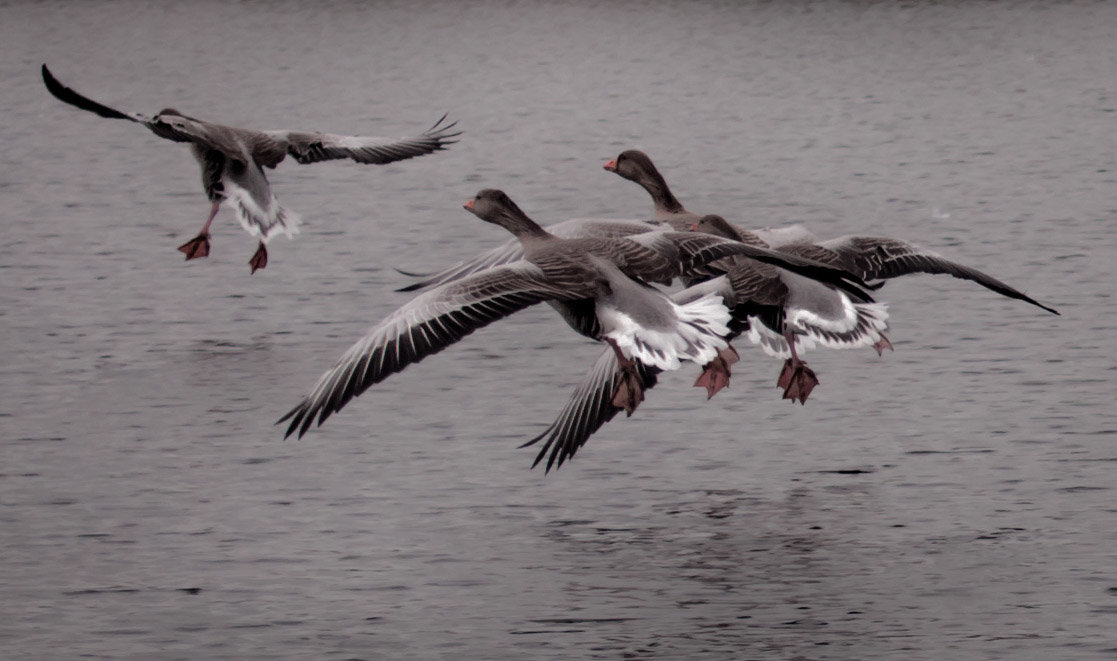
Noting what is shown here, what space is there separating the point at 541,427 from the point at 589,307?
1.04m

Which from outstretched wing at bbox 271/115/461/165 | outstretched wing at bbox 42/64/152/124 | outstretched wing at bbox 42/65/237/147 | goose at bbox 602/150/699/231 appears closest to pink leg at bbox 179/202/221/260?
outstretched wing at bbox 42/65/237/147

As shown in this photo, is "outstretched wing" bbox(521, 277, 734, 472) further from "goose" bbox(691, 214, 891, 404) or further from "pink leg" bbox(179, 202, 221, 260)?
"pink leg" bbox(179, 202, 221, 260)

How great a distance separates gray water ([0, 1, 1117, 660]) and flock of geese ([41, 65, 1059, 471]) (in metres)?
0.35

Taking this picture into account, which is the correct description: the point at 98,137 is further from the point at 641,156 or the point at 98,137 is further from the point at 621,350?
the point at 621,350

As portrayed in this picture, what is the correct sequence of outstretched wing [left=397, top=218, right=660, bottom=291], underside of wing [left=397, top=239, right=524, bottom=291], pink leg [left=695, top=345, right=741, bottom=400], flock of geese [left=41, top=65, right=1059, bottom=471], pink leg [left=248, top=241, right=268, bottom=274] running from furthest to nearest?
pink leg [left=248, top=241, right=268, bottom=274] < underside of wing [left=397, top=239, right=524, bottom=291] < outstretched wing [left=397, top=218, right=660, bottom=291] < pink leg [left=695, top=345, right=741, bottom=400] < flock of geese [left=41, top=65, right=1059, bottom=471]

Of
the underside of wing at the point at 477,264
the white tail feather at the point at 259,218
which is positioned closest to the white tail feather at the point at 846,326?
the underside of wing at the point at 477,264

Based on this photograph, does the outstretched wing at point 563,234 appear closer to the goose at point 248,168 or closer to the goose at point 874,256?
the goose at point 874,256

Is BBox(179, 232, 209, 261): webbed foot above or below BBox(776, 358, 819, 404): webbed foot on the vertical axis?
below

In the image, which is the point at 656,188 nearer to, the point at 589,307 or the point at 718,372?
the point at 718,372

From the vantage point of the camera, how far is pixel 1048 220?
1376 cm

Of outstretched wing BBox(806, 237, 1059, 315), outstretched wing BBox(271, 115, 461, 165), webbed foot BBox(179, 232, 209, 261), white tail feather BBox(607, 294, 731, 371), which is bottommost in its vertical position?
webbed foot BBox(179, 232, 209, 261)

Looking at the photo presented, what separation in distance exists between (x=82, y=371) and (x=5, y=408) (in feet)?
2.39

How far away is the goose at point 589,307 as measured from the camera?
7.73 metres

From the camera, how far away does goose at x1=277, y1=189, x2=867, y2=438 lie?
25.4ft
